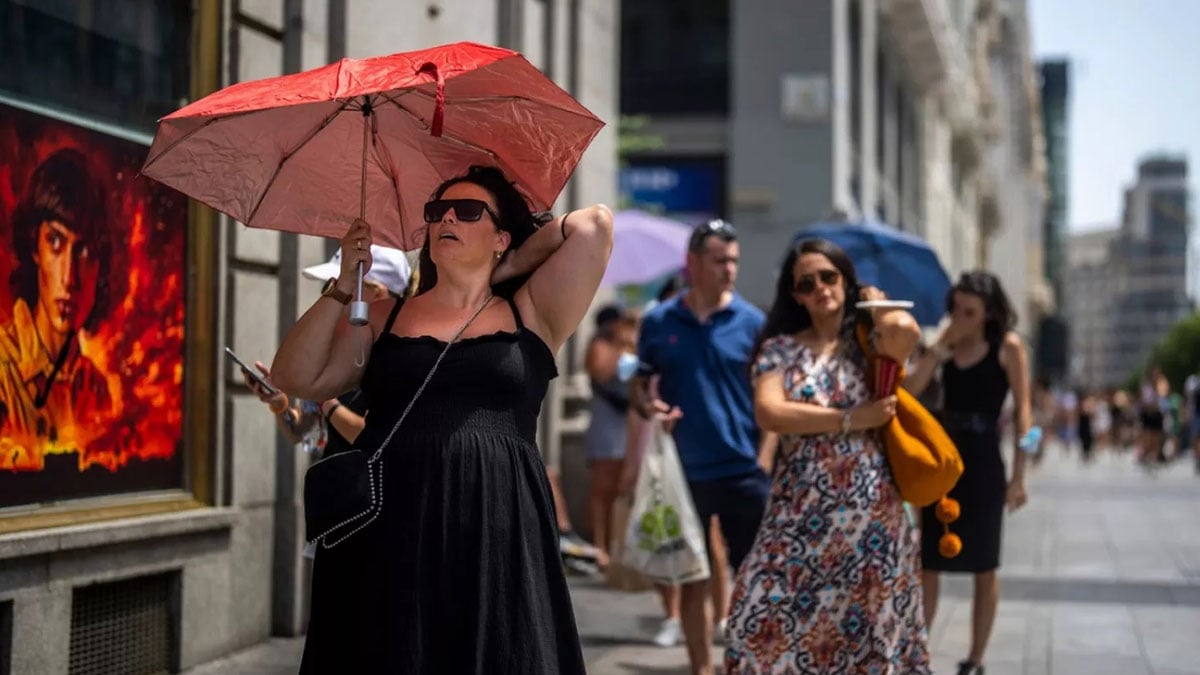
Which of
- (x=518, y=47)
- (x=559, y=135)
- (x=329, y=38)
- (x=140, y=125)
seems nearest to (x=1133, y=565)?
(x=518, y=47)

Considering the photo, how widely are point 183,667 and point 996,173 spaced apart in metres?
68.9

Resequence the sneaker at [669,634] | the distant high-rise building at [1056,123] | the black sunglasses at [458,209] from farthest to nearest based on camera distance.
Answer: the distant high-rise building at [1056,123] < the sneaker at [669,634] < the black sunglasses at [458,209]

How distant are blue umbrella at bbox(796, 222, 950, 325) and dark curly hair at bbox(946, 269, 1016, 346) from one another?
1.59 m

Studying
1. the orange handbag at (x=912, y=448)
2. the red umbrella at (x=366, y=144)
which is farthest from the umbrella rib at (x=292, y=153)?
the orange handbag at (x=912, y=448)

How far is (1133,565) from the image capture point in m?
12.0

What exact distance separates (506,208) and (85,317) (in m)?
2.86

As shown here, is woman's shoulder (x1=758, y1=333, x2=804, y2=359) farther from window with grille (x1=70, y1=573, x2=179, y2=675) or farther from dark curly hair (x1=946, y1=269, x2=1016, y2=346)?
window with grille (x1=70, y1=573, x2=179, y2=675)

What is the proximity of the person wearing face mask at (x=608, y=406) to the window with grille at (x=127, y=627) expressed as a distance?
4.13 meters

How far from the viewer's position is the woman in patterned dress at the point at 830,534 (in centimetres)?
532

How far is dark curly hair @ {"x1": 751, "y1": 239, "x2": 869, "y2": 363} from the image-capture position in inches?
219

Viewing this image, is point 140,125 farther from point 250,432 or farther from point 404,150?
point 404,150

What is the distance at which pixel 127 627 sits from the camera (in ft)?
21.4

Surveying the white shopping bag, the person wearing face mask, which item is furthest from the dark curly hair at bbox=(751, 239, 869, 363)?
the person wearing face mask

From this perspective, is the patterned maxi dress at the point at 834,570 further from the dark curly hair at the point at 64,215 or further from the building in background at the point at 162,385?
the dark curly hair at the point at 64,215
